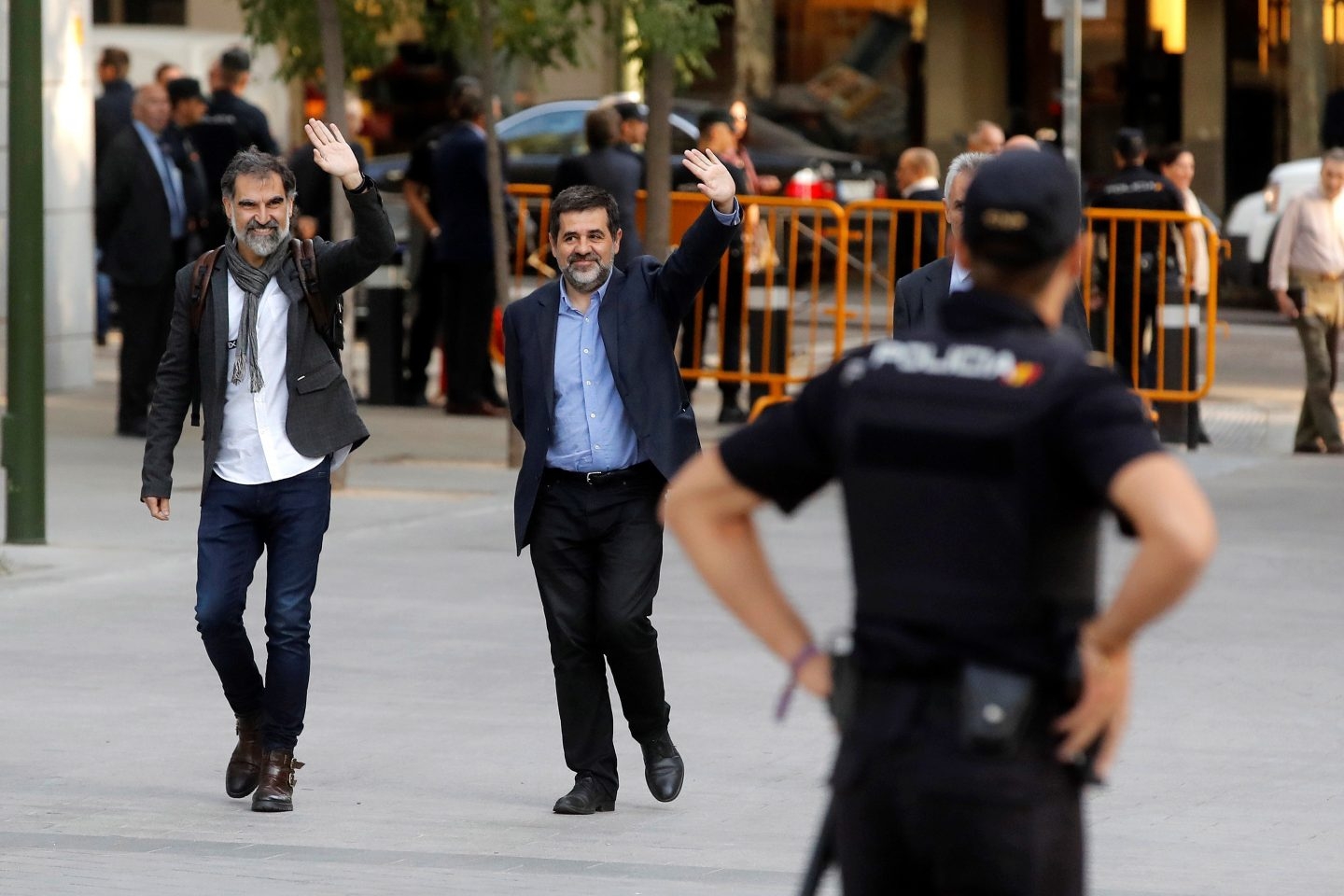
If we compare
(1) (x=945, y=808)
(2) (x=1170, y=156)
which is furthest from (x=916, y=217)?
(1) (x=945, y=808)

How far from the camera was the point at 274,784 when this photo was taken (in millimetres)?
6359

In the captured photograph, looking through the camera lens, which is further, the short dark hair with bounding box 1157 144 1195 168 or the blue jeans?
the short dark hair with bounding box 1157 144 1195 168

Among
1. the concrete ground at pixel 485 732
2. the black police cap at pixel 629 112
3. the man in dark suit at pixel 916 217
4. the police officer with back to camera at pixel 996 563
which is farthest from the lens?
the black police cap at pixel 629 112

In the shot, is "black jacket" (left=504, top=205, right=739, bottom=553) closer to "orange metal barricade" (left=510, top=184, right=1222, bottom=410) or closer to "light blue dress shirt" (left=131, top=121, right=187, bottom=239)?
"orange metal barricade" (left=510, top=184, right=1222, bottom=410)

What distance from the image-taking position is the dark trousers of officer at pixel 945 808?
10.2 ft

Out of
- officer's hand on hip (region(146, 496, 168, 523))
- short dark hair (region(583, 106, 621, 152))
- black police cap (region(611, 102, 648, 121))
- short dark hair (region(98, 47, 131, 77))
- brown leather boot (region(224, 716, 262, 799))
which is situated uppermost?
short dark hair (region(98, 47, 131, 77))

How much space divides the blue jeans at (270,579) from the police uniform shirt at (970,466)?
3.38 meters

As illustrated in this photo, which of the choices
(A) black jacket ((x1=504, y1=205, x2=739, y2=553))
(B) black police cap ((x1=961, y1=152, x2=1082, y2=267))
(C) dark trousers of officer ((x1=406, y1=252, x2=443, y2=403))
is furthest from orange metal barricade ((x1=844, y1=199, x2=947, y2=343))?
(B) black police cap ((x1=961, y1=152, x2=1082, y2=267))

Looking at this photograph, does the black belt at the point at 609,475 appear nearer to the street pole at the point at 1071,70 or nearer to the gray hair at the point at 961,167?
the gray hair at the point at 961,167

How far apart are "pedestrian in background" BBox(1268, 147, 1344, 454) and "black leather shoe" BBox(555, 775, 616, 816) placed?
8.15 m

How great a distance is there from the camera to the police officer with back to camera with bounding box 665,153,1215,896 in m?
3.08

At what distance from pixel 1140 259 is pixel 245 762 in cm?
843

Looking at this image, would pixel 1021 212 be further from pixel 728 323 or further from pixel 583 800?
pixel 728 323

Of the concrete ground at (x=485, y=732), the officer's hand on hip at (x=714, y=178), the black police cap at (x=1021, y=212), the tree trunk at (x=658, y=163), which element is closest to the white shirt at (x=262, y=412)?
the concrete ground at (x=485, y=732)
